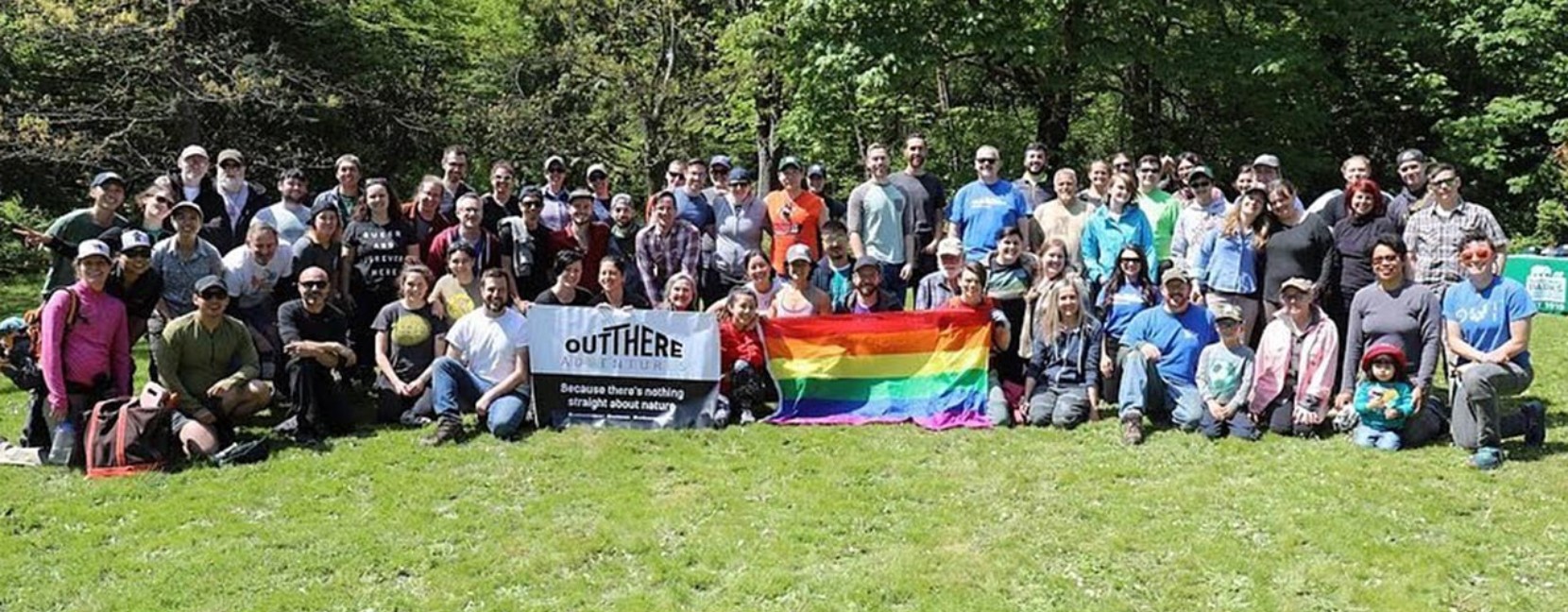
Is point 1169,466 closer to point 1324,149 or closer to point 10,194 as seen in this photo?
point 1324,149

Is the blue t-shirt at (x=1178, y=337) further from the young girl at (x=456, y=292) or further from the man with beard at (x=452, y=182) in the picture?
the man with beard at (x=452, y=182)

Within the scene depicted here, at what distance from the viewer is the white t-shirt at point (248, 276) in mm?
8266

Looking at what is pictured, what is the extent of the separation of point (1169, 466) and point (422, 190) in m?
6.04

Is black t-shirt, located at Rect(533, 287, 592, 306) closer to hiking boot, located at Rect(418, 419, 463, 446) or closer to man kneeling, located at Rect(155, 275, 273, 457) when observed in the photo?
hiking boot, located at Rect(418, 419, 463, 446)

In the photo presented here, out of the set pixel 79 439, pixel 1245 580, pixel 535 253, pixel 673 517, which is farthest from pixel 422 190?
pixel 1245 580

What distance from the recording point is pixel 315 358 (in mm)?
7879

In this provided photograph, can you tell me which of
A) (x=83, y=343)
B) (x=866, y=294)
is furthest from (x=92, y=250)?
(x=866, y=294)

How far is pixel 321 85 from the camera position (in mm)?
19766

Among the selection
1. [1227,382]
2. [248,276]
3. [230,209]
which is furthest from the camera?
[230,209]

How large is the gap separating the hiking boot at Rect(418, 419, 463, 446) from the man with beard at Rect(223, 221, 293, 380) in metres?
1.42

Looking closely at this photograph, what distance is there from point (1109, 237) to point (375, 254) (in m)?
5.78

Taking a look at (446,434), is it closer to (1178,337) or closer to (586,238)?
(586,238)

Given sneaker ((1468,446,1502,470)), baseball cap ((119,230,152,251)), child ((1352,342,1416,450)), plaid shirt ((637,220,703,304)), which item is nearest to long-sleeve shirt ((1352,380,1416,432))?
child ((1352,342,1416,450))

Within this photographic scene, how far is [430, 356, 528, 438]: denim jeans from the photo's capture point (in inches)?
314
